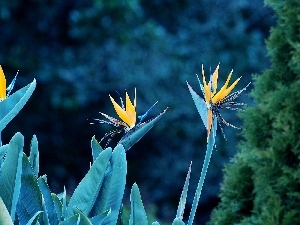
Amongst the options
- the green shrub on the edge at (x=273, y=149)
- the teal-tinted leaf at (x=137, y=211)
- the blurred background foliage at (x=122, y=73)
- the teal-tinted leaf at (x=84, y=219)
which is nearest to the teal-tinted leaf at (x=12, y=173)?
the teal-tinted leaf at (x=84, y=219)

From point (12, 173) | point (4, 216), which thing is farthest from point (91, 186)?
point (4, 216)

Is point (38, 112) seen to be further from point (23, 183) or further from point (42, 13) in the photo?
point (23, 183)

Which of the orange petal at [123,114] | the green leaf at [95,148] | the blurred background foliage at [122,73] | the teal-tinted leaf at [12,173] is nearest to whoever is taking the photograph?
the teal-tinted leaf at [12,173]

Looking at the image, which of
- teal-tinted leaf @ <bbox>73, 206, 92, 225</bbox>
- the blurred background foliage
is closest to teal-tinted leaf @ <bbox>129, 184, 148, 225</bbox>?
teal-tinted leaf @ <bbox>73, 206, 92, 225</bbox>

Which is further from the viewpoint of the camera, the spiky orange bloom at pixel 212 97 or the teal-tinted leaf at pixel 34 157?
the teal-tinted leaf at pixel 34 157

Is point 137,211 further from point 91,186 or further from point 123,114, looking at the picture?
point 123,114

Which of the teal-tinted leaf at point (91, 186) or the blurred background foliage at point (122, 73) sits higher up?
the blurred background foliage at point (122, 73)

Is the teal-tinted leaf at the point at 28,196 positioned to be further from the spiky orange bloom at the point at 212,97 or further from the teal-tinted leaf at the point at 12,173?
the spiky orange bloom at the point at 212,97
